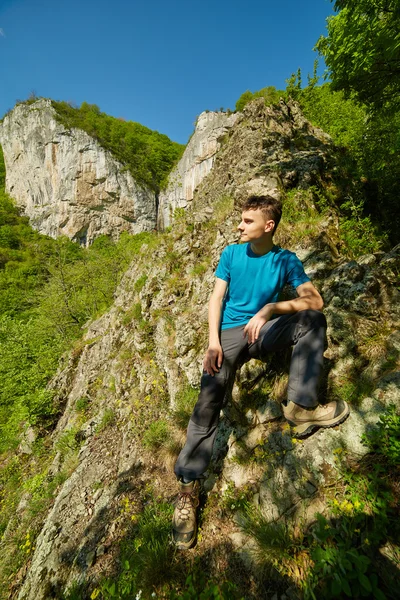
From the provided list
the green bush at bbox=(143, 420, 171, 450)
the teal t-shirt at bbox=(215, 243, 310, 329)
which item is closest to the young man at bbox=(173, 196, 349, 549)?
the teal t-shirt at bbox=(215, 243, 310, 329)

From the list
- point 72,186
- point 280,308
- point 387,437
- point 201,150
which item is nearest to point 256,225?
point 280,308

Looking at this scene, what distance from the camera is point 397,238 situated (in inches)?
209

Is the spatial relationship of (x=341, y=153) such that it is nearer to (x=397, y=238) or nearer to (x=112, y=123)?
(x=397, y=238)

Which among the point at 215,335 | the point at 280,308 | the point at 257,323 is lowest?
the point at 215,335

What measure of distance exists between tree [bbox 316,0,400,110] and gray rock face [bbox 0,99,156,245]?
157 feet

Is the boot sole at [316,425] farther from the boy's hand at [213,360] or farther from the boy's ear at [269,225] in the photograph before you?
the boy's ear at [269,225]

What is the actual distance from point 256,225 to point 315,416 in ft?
6.39

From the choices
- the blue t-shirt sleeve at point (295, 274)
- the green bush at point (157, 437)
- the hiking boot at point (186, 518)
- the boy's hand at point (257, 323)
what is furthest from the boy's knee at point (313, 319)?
the green bush at point (157, 437)

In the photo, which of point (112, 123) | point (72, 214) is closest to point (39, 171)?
point (72, 214)

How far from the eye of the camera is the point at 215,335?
2557 mm

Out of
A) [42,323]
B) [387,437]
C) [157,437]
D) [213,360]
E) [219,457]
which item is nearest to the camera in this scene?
[387,437]

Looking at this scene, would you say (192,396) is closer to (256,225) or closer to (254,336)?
(254,336)

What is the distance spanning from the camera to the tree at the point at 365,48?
14.3 ft

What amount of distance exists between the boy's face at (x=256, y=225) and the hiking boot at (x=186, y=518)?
2592mm
